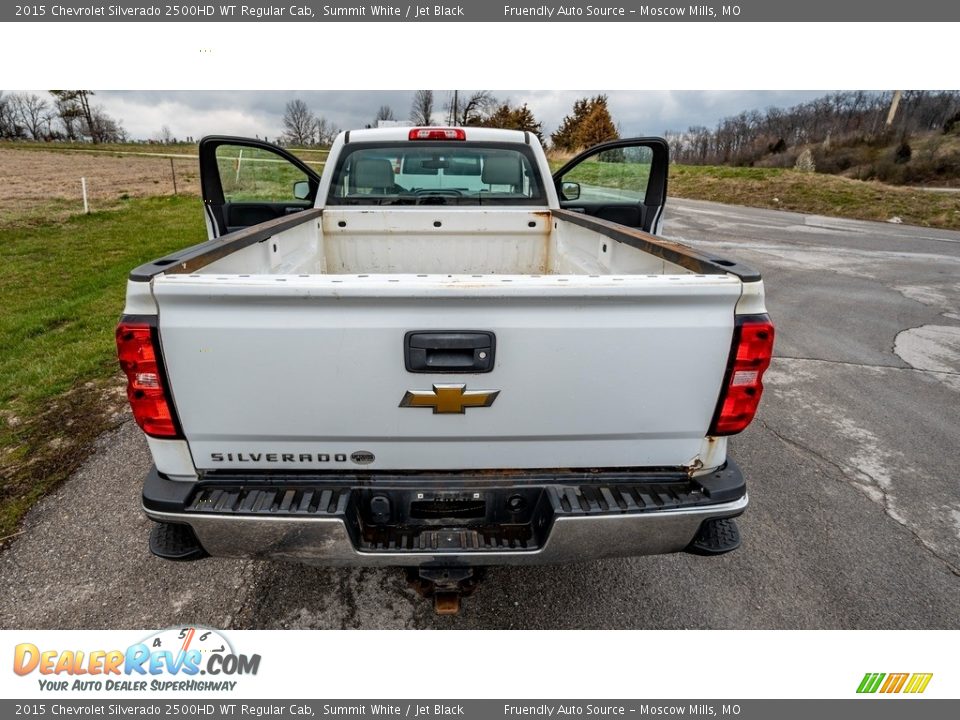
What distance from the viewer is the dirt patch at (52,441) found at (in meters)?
3.12

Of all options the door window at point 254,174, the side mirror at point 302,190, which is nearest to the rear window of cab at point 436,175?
the side mirror at point 302,190

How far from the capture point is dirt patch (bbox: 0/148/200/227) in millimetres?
14710

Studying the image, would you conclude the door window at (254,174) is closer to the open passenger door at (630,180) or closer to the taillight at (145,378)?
the open passenger door at (630,180)

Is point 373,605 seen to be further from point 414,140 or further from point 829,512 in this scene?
point 414,140

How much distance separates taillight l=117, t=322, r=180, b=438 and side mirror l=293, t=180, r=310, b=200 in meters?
3.34

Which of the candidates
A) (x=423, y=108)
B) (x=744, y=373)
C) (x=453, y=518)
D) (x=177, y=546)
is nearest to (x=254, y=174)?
(x=177, y=546)

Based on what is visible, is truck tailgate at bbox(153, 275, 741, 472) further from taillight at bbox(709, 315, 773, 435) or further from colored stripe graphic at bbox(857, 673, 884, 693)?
colored stripe graphic at bbox(857, 673, 884, 693)

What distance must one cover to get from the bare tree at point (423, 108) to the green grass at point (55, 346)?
30921 mm

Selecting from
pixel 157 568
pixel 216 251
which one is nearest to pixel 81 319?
pixel 157 568

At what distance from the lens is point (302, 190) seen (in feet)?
15.7

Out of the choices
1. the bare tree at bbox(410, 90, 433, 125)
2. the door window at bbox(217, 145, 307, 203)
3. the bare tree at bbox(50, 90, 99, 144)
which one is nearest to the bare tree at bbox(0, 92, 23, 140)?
the bare tree at bbox(50, 90, 99, 144)

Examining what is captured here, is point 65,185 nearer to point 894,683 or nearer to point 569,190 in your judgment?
point 569,190

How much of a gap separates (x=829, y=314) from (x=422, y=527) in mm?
7218

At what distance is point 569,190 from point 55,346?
5313 millimetres
